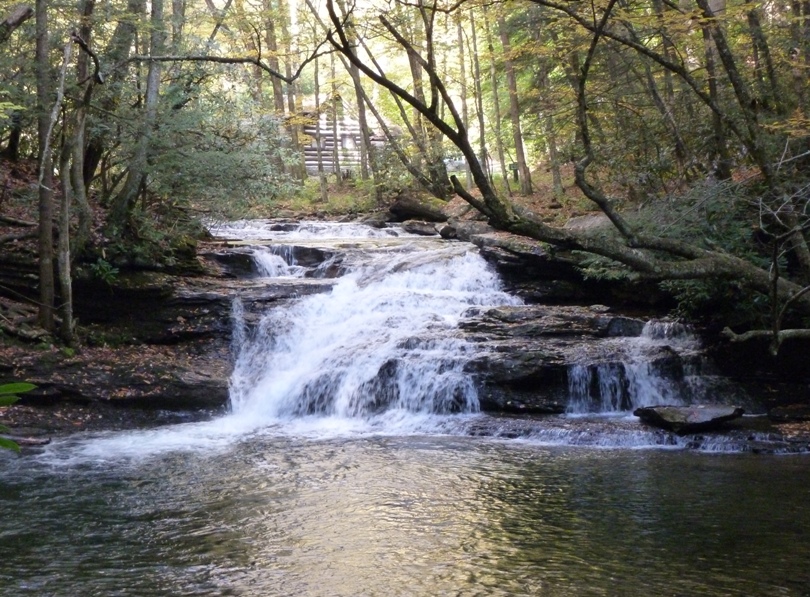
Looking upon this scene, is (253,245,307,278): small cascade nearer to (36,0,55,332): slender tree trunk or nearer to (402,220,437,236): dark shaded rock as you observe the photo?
(36,0,55,332): slender tree trunk

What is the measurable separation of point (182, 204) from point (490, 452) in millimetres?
9092

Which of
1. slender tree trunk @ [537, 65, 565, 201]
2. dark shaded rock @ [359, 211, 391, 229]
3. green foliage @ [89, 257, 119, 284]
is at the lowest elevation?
green foliage @ [89, 257, 119, 284]

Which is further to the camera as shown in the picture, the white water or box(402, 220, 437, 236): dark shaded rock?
box(402, 220, 437, 236): dark shaded rock

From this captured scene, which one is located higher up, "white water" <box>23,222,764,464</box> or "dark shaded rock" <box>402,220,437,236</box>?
"dark shaded rock" <box>402,220,437,236</box>

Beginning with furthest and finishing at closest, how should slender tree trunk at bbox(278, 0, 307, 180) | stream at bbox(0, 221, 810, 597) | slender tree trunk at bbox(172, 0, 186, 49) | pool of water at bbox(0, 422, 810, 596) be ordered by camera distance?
slender tree trunk at bbox(278, 0, 307, 180) < slender tree trunk at bbox(172, 0, 186, 49) < stream at bbox(0, 221, 810, 597) < pool of water at bbox(0, 422, 810, 596)

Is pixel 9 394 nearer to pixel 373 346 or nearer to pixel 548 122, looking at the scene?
pixel 373 346

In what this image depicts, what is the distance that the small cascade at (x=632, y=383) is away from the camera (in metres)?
11.4

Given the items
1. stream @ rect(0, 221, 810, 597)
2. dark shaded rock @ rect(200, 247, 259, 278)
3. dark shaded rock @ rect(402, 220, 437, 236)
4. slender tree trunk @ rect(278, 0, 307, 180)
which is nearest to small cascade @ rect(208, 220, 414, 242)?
dark shaded rock @ rect(402, 220, 437, 236)

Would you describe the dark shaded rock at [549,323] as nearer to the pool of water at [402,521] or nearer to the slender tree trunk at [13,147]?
the pool of water at [402,521]

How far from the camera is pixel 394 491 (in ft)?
25.1

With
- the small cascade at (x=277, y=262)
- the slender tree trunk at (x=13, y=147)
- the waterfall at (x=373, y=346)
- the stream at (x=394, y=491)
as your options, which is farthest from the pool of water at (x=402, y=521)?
the slender tree trunk at (x=13, y=147)

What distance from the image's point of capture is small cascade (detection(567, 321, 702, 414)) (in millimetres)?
11391

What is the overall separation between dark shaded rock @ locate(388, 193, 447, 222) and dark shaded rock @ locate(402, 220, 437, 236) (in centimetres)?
114

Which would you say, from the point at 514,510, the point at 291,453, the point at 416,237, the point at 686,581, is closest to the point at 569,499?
the point at 514,510
